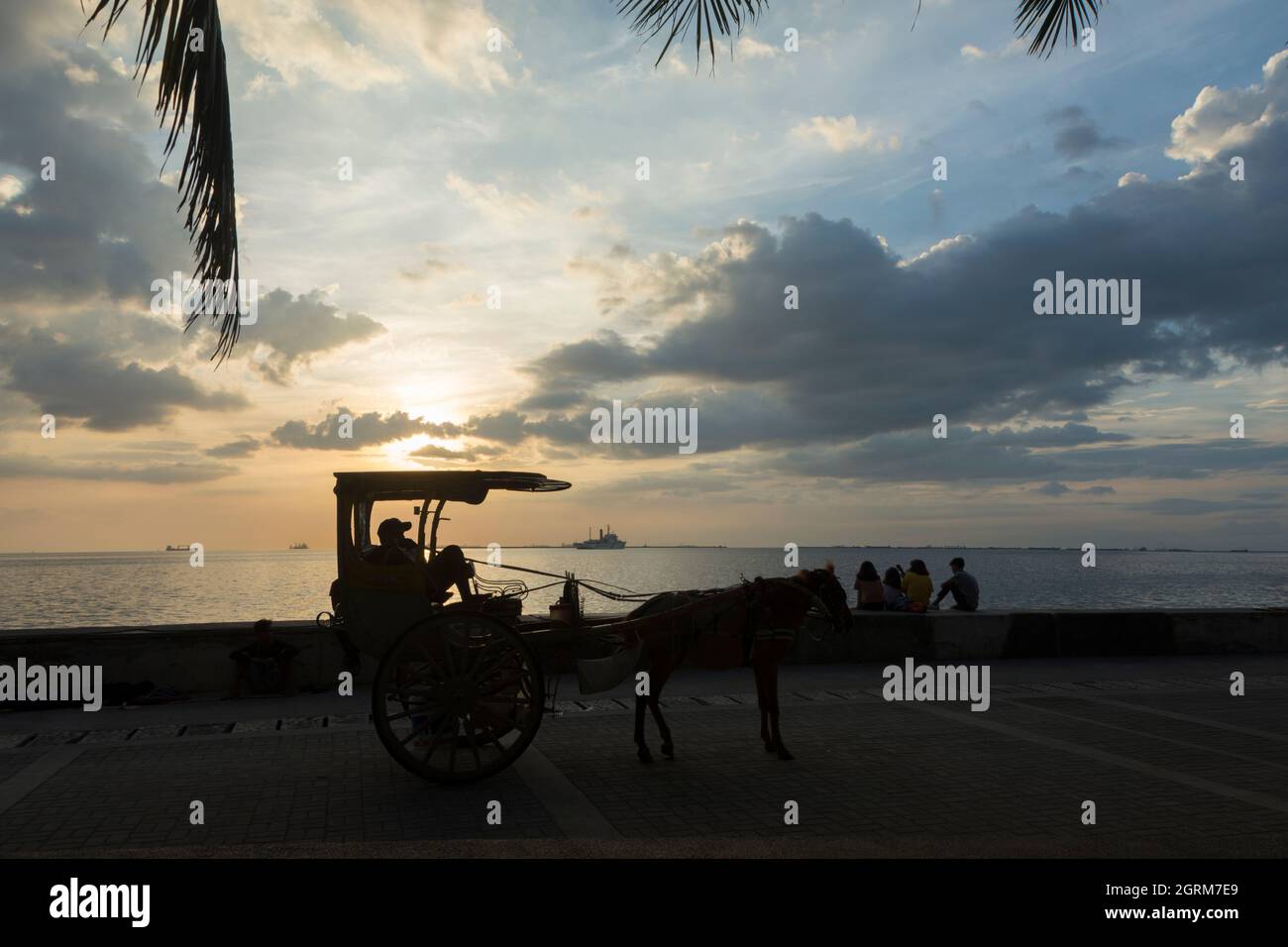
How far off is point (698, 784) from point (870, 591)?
29.3ft

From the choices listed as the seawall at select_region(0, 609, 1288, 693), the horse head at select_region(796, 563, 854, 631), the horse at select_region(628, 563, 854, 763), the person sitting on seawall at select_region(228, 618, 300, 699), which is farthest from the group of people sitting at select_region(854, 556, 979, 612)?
the person sitting on seawall at select_region(228, 618, 300, 699)

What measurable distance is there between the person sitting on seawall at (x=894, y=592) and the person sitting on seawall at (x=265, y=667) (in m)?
9.11

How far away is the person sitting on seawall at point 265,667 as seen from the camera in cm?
1105

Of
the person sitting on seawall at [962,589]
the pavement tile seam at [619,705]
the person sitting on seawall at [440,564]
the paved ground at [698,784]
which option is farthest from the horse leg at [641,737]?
the person sitting on seawall at [962,589]

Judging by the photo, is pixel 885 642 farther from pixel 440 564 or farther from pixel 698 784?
pixel 440 564

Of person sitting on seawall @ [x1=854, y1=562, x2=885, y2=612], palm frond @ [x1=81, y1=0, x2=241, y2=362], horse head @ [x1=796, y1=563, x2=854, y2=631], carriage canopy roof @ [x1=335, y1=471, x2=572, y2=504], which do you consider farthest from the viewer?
person sitting on seawall @ [x1=854, y1=562, x2=885, y2=612]

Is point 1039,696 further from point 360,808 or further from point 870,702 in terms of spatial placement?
point 360,808

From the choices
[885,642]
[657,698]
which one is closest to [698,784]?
[657,698]

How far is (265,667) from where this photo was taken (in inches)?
437

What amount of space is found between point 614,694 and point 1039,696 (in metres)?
5.15

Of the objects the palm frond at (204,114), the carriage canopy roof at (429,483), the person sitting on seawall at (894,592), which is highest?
the palm frond at (204,114)

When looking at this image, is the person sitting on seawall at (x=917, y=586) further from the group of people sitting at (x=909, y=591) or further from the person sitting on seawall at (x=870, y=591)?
the person sitting on seawall at (x=870, y=591)

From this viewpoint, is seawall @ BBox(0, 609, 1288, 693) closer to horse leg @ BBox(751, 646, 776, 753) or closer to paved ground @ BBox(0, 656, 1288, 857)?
paved ground @ BBox(0, 656, 1288, 857)

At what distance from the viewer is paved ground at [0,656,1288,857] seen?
536cm
